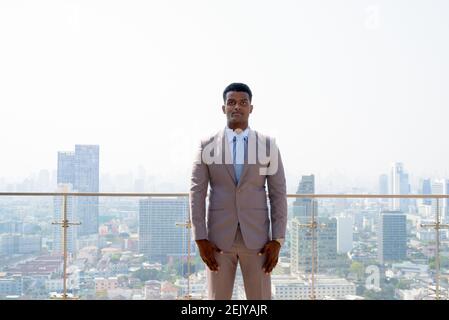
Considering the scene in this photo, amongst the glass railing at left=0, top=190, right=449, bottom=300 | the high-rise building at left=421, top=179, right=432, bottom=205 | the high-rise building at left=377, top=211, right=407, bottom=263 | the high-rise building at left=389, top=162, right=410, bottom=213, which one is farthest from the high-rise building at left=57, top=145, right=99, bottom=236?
the high-rise building at left=421, top=179, right=432, bottom=205

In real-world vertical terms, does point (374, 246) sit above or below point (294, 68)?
below

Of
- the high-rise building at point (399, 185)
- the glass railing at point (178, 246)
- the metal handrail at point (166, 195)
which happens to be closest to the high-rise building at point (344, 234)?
the glass railing at point (178, 246)

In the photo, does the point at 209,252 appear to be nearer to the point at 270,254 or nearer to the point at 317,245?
the point at 270,254

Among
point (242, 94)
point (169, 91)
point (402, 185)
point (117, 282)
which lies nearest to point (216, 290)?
point (242, 94)

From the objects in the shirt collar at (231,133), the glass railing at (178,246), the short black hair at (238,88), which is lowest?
the glass railing at (178,246)

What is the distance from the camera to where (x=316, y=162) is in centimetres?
478

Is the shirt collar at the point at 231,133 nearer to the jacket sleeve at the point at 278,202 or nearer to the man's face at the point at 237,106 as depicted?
the man's face at the point at 237,106

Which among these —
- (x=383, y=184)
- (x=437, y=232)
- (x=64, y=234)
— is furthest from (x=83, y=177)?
(x=437, y=232)

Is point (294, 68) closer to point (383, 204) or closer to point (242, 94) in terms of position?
point (383, 204)

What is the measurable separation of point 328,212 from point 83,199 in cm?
202

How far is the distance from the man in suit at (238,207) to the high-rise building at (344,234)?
1.58m

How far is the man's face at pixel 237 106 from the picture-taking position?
7.20 feet

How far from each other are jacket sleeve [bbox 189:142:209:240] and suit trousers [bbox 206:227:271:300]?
15 centimetres

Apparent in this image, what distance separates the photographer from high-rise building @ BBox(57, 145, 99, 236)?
3.68 meters
